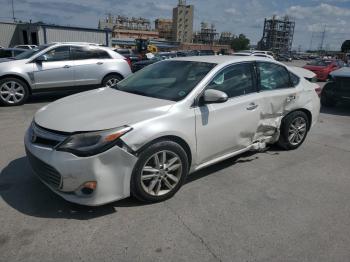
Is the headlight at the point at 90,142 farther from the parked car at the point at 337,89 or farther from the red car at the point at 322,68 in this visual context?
the red car at the point at 322,68

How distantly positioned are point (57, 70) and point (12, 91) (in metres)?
1.22

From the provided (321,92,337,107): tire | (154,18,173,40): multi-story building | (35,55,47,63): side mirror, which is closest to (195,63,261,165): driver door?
(35,55,47,63): side mirror

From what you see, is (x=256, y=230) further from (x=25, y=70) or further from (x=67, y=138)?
(x=25, y=70)

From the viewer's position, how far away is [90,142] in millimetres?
2922

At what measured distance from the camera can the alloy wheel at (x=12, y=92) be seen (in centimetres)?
787

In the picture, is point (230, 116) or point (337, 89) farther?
point (337, 89)

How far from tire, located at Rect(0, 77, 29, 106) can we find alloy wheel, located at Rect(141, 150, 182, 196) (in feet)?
20.2

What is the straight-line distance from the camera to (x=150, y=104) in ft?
11.4

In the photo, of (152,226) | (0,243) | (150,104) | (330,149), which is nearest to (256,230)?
(152,226)

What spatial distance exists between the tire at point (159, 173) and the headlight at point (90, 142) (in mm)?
332

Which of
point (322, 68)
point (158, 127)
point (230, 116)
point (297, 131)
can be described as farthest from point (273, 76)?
point (322, 68)

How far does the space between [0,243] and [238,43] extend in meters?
132

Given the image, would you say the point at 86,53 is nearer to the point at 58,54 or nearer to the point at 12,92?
the point at 58,54

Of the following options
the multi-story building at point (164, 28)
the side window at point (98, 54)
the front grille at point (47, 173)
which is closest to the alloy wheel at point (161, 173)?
the front grille at point (47, 173)
